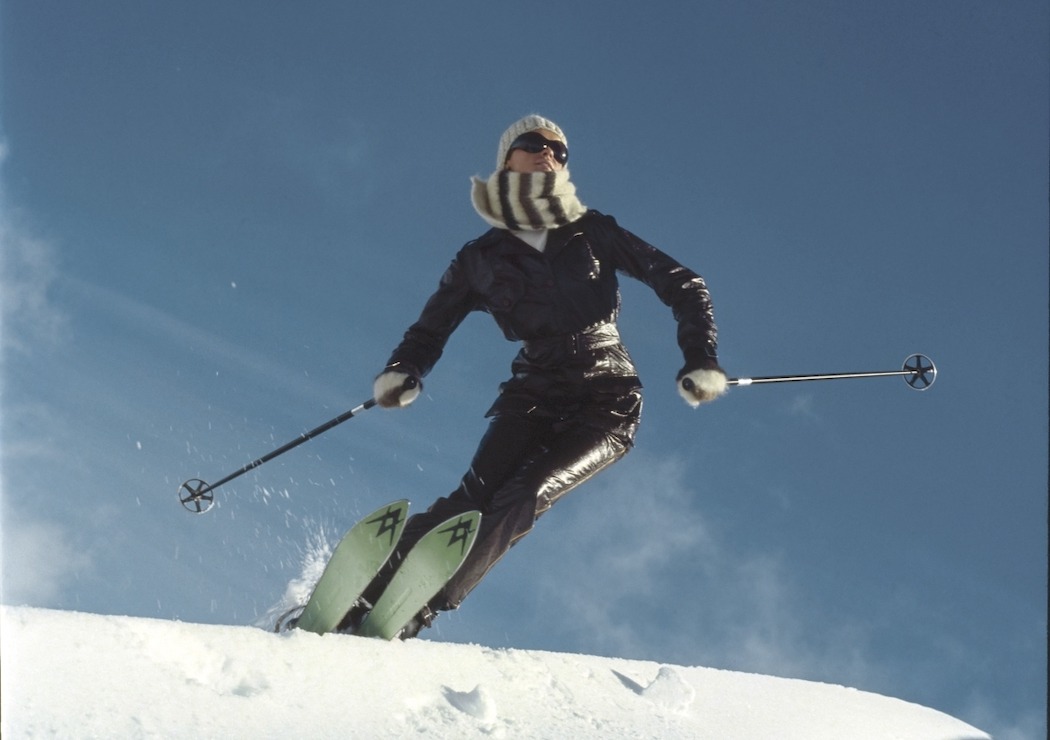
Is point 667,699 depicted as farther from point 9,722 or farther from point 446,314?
point 9,722

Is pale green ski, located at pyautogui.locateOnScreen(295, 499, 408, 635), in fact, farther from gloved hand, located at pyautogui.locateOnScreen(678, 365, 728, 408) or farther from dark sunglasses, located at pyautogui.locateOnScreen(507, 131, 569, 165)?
dark sunglasses, located at pyautogui.locateOnScreen(507, 131, 569, 165)

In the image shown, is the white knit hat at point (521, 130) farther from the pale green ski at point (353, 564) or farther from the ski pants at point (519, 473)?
the pale green ski at point (353, 564)

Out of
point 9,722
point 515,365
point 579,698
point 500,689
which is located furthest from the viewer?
point 515,365

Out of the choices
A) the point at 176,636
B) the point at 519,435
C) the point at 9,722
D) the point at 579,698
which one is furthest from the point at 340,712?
the point at 519,435

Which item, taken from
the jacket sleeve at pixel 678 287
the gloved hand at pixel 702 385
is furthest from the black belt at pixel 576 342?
the gloved hand at pixel 702 385

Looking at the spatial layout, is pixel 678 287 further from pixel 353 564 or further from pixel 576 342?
pixel 353 564

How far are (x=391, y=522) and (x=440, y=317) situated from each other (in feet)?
4.81

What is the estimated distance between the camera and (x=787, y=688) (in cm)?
580

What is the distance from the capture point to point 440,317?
5.41m

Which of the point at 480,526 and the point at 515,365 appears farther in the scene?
the point at 515,365

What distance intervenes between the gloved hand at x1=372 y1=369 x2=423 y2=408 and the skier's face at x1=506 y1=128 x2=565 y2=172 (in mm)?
1269

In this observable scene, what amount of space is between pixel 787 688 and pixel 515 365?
7.99 feet

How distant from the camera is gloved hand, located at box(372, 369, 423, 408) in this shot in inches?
203

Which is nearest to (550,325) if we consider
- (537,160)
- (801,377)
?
(537,160)
